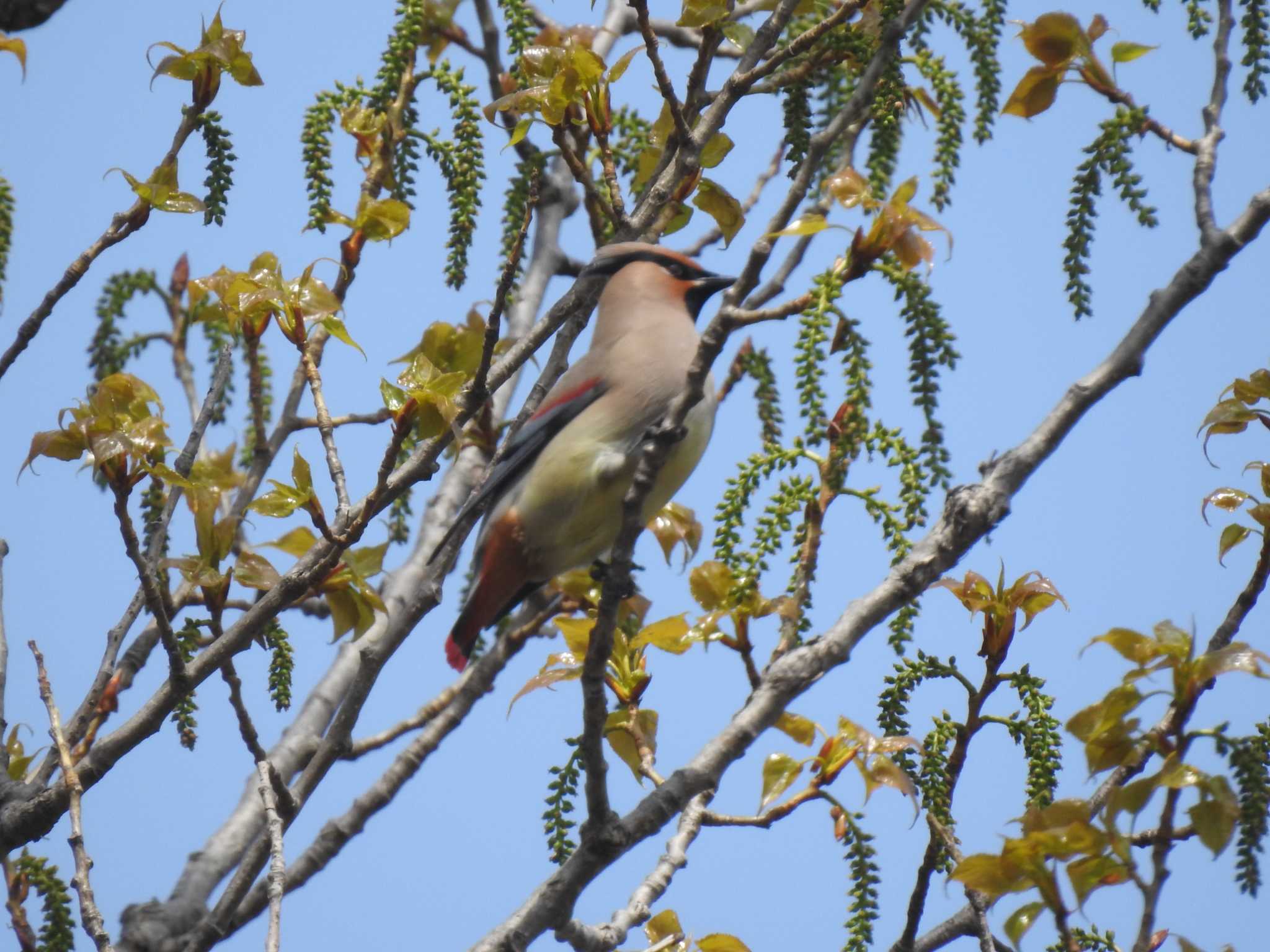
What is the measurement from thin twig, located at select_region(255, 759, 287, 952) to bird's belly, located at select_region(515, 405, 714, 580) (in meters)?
1.17

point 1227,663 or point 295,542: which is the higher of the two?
point 295,542

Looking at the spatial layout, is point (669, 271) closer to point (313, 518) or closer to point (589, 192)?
point (589, 192)

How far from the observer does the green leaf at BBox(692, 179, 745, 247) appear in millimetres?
3639

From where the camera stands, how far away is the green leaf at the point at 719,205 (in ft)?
11.9

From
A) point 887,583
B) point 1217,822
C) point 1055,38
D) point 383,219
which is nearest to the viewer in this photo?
point 1217,822

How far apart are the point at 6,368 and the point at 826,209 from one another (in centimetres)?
240

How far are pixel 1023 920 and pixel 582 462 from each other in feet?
5.81

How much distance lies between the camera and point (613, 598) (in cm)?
275

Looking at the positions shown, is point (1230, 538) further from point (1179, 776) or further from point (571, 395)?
point (571, 395)

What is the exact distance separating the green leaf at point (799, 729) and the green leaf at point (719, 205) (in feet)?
4.35

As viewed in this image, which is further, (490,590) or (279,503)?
(490,590)

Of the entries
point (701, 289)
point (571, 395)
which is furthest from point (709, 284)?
point (571, 395)

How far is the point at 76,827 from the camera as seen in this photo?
8.96 feet

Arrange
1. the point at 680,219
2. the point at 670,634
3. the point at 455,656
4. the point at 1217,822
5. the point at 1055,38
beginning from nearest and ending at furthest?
the point at 1217,822
the point at 1055,38
the point at 670,634
the point at 680,219
the point at 455,656
